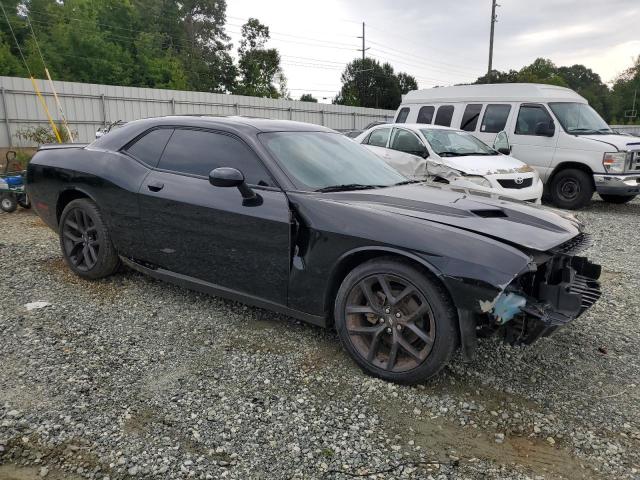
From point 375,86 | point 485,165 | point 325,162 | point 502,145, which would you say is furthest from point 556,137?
point 375,86

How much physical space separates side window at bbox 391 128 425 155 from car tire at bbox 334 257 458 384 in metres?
5.55

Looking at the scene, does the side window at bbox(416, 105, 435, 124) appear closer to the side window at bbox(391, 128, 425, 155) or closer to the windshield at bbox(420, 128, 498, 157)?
the windshield at bbox(420, 128, 498, 157)

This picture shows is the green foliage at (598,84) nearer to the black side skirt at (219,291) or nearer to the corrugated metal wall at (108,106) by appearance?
the corrugated metal wall at (108,106)

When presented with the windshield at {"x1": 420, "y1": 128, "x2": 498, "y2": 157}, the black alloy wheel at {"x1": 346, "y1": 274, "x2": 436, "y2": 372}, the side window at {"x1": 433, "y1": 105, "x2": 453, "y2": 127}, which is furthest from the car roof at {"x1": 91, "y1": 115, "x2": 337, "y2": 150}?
the side window at {"x1": 433, "y1": 105, "x2": 453, "y2": 127}

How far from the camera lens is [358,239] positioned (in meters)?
2.99

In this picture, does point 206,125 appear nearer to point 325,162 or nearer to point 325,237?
point 325,162

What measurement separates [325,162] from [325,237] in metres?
0.84

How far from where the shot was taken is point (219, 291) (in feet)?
12.1

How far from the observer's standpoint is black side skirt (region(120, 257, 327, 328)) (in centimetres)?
332

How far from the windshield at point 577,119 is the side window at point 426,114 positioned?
102 inches

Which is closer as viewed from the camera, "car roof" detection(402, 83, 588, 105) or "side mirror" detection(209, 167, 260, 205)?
"side mirror" detection(209, 167, 260, 205)

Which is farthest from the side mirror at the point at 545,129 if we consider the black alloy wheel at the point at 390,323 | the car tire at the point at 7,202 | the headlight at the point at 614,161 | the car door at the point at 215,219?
the car tire at the point at 7,202

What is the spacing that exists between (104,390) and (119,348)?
555 millimetres

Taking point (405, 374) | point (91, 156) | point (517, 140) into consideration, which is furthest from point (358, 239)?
point (517, 140)
